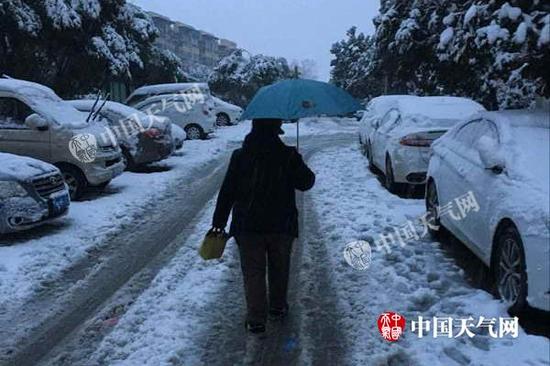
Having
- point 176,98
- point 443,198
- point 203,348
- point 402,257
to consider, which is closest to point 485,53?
point 443,198

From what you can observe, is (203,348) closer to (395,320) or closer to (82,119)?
(395,320)

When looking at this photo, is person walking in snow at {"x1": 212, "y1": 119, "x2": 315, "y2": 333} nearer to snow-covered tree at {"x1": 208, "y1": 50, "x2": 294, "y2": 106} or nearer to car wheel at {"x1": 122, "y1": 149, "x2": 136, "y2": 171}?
car wheel at {"x1": 122, "y1": 149, "x2": 136, "y2": 171}

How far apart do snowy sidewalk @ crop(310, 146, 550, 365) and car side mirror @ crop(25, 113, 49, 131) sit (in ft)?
15.0

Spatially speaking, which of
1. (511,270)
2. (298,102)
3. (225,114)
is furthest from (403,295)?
(225,114)

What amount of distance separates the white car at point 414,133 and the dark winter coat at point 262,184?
17.6ft

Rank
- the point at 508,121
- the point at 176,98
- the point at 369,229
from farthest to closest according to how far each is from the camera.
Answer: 1. the point at 176,98
2. the point at 369,229
3. the point at 508,121

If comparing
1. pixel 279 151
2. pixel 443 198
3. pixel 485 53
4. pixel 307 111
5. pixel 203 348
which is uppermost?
pixel 485 53

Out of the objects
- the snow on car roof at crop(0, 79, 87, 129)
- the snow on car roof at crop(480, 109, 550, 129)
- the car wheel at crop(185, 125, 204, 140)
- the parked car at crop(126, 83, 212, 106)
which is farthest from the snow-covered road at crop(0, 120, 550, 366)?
the parked car at crop(126, 83, 212, 106)

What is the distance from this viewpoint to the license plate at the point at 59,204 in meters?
7.75

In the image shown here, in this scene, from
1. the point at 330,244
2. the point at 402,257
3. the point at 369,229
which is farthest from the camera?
the point at 369,229

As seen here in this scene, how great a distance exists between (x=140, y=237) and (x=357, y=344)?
4065mm

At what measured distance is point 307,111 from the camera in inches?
183

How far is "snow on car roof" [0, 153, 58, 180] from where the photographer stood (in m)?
7.34

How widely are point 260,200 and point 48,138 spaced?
21.6 feet
